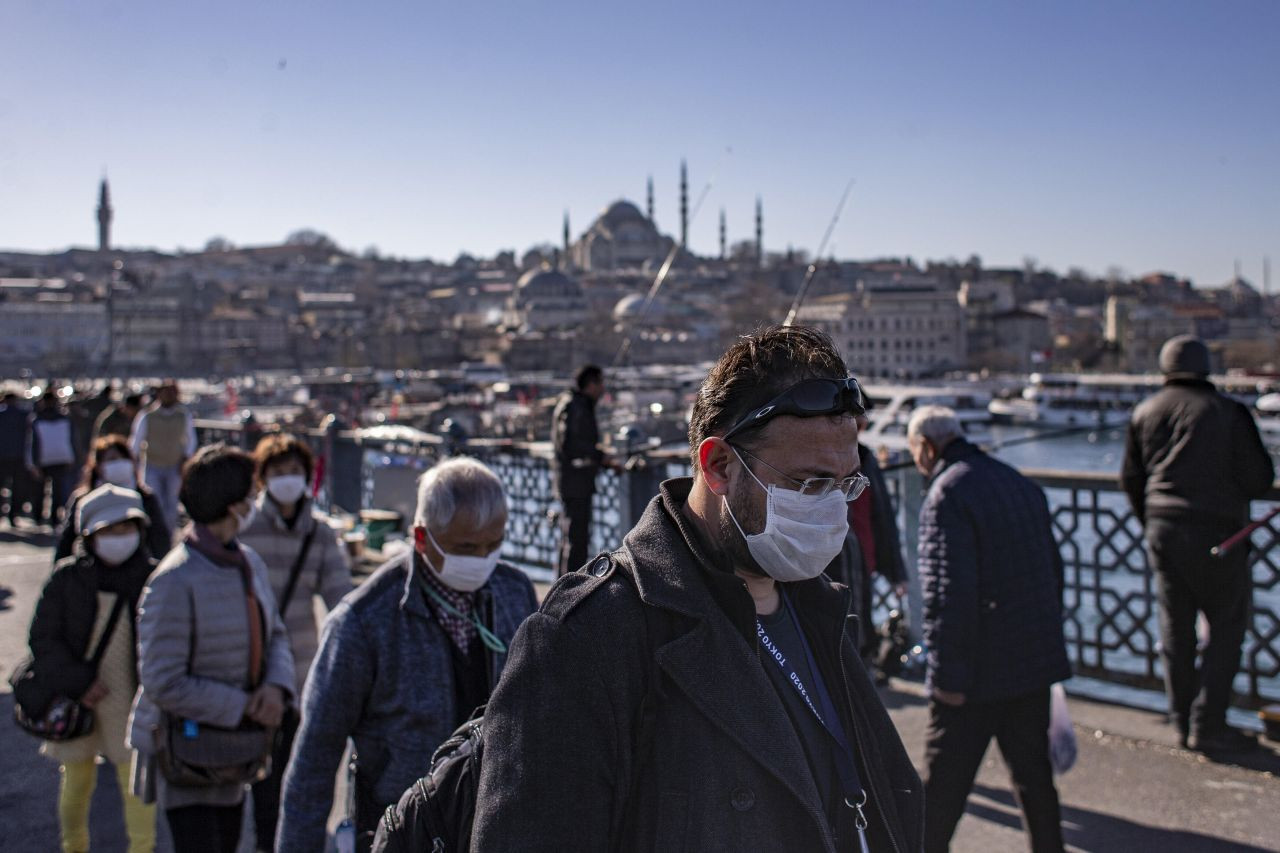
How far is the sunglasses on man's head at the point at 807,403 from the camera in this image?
118cm

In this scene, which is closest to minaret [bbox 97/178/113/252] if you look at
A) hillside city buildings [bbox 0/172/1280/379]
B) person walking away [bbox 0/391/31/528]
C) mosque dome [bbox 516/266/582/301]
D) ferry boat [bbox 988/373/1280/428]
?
hillside city buildings [bbox 0/172/1280/379]

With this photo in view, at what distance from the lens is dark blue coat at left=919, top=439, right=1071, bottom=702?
2.45 m

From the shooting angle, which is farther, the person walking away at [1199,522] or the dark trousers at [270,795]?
the person walking away at [1199,522]

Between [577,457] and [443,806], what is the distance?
3584 mm

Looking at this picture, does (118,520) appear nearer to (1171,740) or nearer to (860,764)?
(860,764)

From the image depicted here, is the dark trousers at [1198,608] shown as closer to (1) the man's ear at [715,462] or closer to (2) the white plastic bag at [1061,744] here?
(2) the white plastic bag at [1061,744]

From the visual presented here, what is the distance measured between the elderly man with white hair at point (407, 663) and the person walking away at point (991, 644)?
957 mm

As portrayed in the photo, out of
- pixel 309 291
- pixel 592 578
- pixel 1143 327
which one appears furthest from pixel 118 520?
pixel 309 291

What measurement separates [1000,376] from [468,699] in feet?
236

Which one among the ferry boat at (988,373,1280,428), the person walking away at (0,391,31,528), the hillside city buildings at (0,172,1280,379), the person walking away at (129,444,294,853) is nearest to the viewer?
the person walking away at (129,444,294,853)

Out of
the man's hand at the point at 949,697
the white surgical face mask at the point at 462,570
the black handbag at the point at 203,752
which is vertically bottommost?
the black handbag at the point at 203,752

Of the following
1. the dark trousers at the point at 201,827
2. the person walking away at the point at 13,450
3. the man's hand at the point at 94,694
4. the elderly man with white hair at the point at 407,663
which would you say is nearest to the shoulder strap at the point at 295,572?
the man's hand at the point at 94,694

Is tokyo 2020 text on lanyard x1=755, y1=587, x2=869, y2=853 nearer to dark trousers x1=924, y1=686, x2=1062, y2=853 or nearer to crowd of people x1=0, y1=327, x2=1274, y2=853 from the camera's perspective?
crowd of people x1=0, y1=327, x2=1274, y2=853

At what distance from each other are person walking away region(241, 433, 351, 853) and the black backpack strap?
1.04ft
